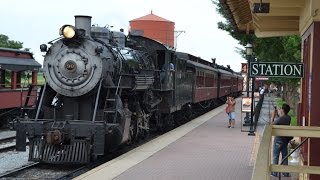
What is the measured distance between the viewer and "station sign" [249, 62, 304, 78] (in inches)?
326

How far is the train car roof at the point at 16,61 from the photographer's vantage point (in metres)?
20.8

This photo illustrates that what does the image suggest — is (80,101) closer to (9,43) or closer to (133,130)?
(133,130)

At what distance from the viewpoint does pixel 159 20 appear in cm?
5856

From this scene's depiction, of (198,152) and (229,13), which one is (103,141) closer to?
(198,152)

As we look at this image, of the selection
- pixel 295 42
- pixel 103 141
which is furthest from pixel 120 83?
pixel 295 42

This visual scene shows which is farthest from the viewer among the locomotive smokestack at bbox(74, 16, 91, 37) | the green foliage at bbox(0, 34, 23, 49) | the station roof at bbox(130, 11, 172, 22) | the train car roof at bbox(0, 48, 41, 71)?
the station roof at bbox(130, 11, 172, 22)

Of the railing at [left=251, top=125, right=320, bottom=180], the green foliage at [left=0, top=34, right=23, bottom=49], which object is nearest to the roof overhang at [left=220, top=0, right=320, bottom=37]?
the railing at [left=251, top=125, right=320, bottom=180]

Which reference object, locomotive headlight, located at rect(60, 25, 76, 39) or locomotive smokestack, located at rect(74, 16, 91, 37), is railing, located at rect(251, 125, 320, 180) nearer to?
locomotive headlight, located at rect(60, 25, 76, 39)

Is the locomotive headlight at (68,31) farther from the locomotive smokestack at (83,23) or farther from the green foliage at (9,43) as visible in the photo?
the green foliage at (9,43)

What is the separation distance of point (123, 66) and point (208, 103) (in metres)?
20.6

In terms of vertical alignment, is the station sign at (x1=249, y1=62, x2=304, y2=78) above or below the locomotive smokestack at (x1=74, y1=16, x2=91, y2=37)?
below

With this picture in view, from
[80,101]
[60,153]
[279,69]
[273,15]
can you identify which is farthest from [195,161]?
[273,15]

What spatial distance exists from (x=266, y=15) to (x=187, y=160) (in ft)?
14.0

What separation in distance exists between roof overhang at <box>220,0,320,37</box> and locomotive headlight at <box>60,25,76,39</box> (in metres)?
3.71
